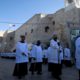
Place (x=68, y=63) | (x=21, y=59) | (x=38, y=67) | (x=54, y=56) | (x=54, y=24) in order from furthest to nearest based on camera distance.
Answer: (x=54, y=24) < (x=68, y=63) < (x=38, y=67) < (x=54, y=56) < (x=21, y=59)

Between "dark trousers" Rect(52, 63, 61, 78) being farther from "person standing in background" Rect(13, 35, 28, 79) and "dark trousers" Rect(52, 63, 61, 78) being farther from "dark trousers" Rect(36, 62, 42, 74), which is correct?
"dark trousers" Rect(36, 62, 42, 74)

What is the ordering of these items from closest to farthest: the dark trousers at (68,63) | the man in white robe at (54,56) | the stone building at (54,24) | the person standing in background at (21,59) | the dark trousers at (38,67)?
the person standing in background at (21,59) → the man in white robe at (54,56) → the dark trousers at (38,67) → the dark trousers at (68,63) → the stone building at (54,24)

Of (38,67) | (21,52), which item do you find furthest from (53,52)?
(38,67)

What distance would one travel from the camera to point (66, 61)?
55.6ft

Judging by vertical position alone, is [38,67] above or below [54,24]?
below

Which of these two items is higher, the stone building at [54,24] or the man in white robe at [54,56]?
the stone building at [54,24]

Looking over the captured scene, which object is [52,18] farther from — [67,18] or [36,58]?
[36,58]

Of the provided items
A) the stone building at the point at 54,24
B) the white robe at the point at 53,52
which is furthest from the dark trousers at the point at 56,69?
the stone building at the point at 54,24

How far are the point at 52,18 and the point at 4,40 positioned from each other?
2393 cm

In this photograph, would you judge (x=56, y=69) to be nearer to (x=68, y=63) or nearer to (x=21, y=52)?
(x=21, y=52)

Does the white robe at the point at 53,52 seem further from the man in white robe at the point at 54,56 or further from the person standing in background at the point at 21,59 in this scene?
the person standing in background at the point at 21,59

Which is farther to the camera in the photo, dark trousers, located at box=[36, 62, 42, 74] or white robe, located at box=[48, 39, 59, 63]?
dark trousers, located at box=[36, 62, 42, 74]

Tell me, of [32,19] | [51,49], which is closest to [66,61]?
[51,49]

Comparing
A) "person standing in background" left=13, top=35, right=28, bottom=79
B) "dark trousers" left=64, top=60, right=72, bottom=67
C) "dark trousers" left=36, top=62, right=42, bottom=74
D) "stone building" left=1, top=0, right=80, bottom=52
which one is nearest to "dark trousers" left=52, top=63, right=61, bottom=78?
"person standing in background" left=13, top=35, right=28, bottom=79
